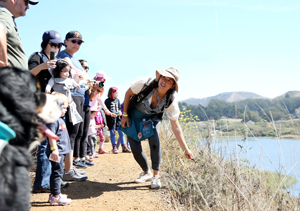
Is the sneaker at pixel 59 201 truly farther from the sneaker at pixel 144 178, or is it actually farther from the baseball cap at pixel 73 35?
the baseball cap at pixel 73 35

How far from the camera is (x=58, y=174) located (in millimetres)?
2828

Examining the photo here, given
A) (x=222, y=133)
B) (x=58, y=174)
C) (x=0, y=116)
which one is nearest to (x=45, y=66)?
(x=58, y=174)

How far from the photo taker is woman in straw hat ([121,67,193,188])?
3.50 meters

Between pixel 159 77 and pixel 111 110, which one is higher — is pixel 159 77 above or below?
above

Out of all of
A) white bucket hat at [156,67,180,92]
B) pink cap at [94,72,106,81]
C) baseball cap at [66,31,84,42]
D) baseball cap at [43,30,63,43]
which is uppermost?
baseball cap at [66,31,84,42]

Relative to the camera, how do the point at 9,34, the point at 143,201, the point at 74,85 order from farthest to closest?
the point at 74,85, the point at 143,201, the point at 9,34

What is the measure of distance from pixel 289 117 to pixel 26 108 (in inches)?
147

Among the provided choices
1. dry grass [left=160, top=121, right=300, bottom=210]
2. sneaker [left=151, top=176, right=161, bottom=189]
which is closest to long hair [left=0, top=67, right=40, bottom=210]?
dry grass [left=160, top=121, right=300, bottom=210]

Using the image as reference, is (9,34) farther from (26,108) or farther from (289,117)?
(289,117)

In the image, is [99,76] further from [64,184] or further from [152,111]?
[64,184]

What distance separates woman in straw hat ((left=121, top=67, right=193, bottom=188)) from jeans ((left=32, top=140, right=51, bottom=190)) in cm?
121

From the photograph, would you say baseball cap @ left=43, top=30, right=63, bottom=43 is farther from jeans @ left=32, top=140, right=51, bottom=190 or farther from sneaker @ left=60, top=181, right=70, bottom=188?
sneaker @ left=60, top=181, right=70, bottom=188

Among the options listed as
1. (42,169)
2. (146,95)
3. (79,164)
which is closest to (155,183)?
(146,95)

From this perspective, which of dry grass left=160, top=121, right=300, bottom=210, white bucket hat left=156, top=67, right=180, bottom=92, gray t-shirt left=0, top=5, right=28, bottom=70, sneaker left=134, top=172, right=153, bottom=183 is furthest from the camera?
sneaker left=134, top=172, right=153, bottom=183
